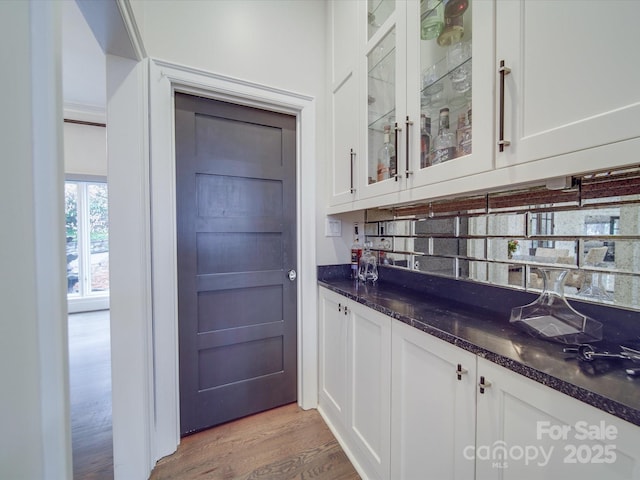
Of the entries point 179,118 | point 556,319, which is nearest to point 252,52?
point 179,118

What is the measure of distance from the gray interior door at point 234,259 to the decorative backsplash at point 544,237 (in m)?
0.91

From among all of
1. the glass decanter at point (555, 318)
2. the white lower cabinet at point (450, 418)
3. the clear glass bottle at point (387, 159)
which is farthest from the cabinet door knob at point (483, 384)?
the clear glass bottle at point (387, 159)

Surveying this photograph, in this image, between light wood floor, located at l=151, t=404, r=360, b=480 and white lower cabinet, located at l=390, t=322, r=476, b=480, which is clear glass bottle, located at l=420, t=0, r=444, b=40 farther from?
light wood floor, located at l=151, t=404, r=360, b=480

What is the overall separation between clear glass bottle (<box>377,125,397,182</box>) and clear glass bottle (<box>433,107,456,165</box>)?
8.3 inches

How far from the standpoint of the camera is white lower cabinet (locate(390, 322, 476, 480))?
2.51ft

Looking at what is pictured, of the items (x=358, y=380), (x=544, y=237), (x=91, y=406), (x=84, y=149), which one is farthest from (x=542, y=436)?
(x=84, y=149)

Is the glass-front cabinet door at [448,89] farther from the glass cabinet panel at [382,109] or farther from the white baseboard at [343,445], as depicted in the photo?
the white baseboard at [343,445]

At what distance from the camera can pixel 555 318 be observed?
2.63ft

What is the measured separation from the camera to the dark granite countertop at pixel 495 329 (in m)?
0.51

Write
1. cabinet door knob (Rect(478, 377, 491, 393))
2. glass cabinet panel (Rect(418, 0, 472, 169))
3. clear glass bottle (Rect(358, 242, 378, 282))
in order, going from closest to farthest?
cabinet door knob (Rect(478, 377, 491, 393))
glass cabinet panel (Rect(418, 0, 472, 169))
clear glass bottle (Rect(358, 242, 378, 282))

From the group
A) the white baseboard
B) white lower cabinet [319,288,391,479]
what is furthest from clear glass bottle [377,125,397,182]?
the white baseboard

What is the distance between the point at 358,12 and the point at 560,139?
53.5 inches

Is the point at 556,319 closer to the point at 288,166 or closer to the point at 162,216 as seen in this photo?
the point at 288,166

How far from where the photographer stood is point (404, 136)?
3.72 feet
